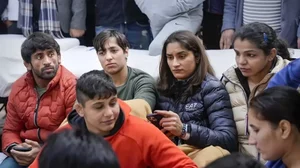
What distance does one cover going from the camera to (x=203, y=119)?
2242 mm

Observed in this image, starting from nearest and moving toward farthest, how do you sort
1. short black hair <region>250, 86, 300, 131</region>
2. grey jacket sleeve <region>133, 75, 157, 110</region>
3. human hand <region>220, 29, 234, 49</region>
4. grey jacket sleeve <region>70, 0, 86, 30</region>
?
short black hair <region>250, 86, 300, 131</region> → grey jacket sleeve <region>133, 75, 157, 110</region> → human hand <region>220, 29, 234, 49</region> → grey jacket sleeve <region>70, 0, 86, 30</region>

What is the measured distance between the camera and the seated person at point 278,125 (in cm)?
149

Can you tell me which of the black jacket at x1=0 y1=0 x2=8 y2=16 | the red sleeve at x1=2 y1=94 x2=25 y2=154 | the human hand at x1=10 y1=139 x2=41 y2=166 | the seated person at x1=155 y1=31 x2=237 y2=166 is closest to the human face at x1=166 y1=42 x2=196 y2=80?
the seated person at x1=155 y1=31 x2=237 y2=166

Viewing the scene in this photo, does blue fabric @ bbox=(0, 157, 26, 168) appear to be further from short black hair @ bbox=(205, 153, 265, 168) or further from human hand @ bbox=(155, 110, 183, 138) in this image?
short black hair @ bbox=(205, 153, 265, 168)

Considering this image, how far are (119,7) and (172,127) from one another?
1.47 metres

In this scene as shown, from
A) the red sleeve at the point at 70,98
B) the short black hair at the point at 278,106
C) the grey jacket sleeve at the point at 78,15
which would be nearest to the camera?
the short black hair at the point at 278,106

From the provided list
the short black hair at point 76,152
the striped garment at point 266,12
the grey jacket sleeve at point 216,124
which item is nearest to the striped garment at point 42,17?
the striped garment at point 266,12

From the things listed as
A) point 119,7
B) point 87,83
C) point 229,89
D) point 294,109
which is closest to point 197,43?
point 229,89

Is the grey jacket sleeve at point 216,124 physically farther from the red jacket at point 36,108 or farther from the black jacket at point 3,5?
the black jacket at point 3,5

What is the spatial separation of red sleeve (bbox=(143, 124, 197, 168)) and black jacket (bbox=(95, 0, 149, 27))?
5.33ft

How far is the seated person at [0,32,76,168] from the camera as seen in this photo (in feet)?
8.05

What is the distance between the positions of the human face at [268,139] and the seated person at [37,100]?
113cm

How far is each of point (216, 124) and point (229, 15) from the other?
3.81ft

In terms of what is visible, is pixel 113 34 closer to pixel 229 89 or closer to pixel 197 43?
pixel 197 43
